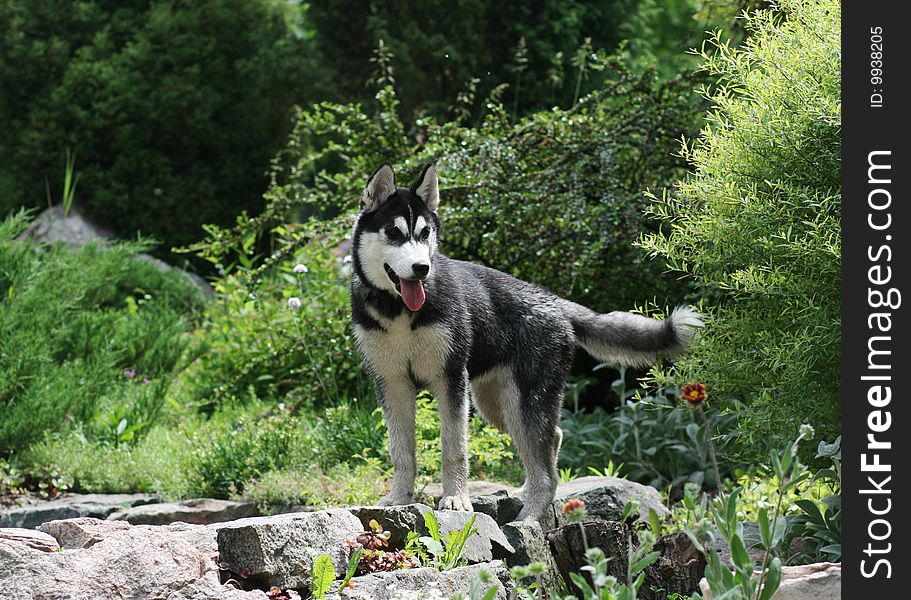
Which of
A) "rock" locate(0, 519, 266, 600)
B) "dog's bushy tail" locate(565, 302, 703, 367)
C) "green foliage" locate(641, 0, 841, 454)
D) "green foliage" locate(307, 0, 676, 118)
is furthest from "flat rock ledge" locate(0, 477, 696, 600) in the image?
"green foliage" locate(307, 0, 676, 118)

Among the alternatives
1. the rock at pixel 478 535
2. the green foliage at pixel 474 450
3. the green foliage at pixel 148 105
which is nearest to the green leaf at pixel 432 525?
the rock at pixel 478 535

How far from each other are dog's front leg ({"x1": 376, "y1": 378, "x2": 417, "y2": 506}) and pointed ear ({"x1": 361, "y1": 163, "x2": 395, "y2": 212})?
2.85 ft

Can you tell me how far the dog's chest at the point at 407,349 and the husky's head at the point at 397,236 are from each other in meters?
0.16

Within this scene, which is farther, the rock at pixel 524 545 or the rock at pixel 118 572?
the rock at pixel 524 545

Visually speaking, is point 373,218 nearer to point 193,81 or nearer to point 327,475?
point 327,475

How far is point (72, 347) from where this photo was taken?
895cm

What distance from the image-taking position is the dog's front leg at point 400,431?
509 centimetres

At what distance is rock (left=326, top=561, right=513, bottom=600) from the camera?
145 inches

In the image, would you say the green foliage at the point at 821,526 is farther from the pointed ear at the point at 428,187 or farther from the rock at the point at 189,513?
the rock at the point at 189,513

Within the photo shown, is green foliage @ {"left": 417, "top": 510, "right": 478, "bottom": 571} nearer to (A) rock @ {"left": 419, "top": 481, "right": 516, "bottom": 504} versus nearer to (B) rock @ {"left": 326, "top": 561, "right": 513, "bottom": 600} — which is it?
(B) rock @ {"left": 326, "top": 561, "right": 513, "bottom": 600}

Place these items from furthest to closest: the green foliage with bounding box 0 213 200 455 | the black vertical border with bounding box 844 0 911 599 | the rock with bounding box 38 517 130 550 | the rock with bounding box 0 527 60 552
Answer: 1. the green foliage with bounding box 0 213 200 455
2. the rock with bounding box 38 517 130 550
3. the rock with bounding box 0 527 60 552
4. the black vertical border with bounding box 844 0 911 599

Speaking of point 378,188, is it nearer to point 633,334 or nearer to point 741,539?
point 633,334

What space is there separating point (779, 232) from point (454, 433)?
1.78 metres

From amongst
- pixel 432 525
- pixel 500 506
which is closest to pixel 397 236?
pixel 432 525
